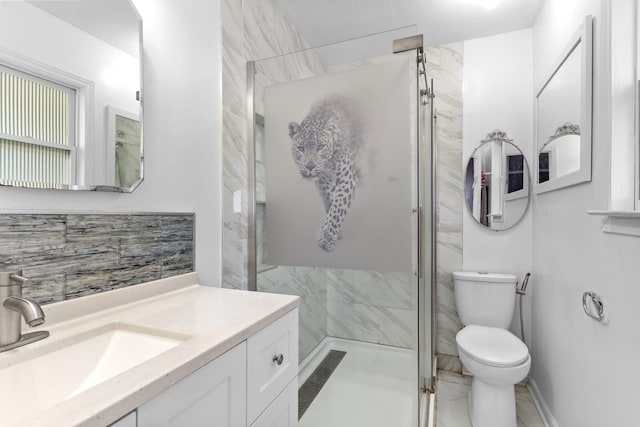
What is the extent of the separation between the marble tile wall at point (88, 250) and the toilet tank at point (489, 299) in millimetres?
1865

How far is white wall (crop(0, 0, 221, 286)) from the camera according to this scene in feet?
3.78

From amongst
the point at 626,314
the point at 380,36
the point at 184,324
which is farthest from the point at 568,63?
the point at 184,324

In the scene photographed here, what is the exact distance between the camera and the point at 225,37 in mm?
1502

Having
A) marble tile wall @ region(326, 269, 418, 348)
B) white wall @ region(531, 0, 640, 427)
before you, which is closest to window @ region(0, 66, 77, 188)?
marble tile wall @ region(326, 269, 418, 348)

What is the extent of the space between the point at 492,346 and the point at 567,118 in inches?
51.7

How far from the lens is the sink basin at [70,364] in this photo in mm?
600

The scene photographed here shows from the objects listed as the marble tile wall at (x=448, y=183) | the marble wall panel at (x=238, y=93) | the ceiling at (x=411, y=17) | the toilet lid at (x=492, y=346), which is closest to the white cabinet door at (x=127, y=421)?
the marble wall panel at (x=238, y=93)

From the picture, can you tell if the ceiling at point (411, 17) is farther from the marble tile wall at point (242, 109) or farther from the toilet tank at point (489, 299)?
the toilet tank at point (489, 299)

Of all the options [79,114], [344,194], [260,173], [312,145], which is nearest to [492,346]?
[344,194]

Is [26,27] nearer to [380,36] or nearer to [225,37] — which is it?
[225,37]

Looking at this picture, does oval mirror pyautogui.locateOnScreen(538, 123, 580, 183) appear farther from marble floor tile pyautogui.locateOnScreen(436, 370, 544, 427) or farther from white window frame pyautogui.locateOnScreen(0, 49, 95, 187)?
white window frame pyautogui.locateOnScreen(0, 49, 95, 187)

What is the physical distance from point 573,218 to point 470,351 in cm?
87

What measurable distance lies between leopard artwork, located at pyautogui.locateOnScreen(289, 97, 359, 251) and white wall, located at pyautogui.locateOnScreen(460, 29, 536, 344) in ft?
4.45

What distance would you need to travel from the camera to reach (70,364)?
28.5 inches
